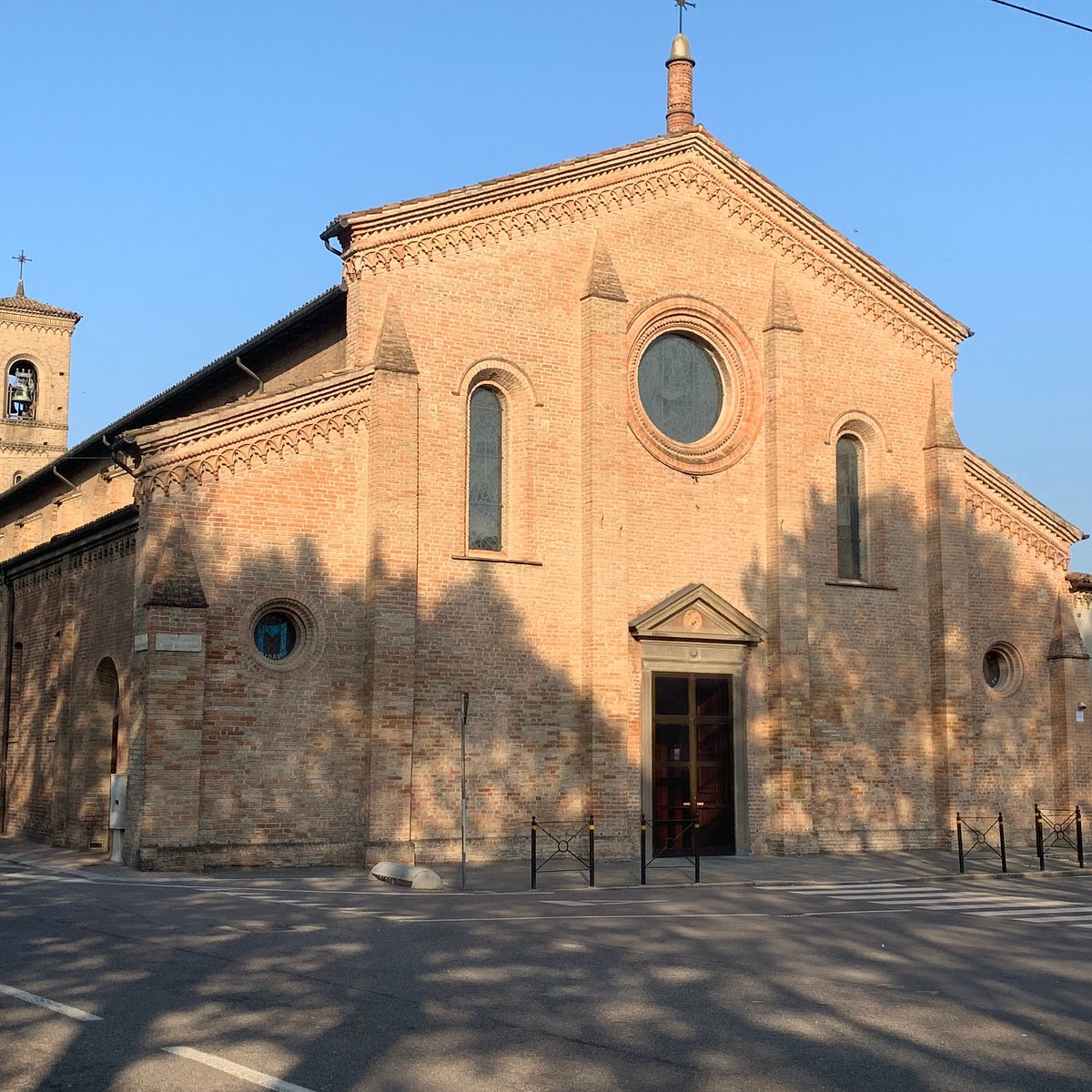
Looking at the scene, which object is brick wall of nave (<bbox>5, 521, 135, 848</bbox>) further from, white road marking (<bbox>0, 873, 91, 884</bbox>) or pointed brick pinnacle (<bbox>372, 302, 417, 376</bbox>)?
pointed brick pinnacle (<bbox>372, 302, 417, 376</bbox>)

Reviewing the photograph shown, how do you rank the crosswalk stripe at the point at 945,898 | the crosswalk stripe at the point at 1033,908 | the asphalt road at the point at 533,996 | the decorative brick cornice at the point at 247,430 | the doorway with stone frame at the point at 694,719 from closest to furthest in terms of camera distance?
the asphalt road at the point at 533,996
the crosswalk stripe at the point at 1033,908
the crosswalk stripe at the point at 945,898
the decorative brick cornice at the point at 247,430
the doorway with stone frame at the point at 694,719

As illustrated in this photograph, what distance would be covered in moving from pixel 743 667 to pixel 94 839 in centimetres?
1179

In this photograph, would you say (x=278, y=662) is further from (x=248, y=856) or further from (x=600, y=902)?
(x=600, y=902)

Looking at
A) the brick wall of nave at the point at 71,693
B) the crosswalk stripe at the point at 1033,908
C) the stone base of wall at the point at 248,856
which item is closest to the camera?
the crosswalk stripe at the point at 1033,908

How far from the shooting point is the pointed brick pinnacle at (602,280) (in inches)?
928

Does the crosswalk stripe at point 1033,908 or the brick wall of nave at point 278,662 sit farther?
the brick wall of nave at point 278,662

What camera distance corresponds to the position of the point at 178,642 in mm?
19516

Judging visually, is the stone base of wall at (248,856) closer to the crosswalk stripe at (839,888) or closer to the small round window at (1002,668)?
the crosswalk stripe at (839,888)

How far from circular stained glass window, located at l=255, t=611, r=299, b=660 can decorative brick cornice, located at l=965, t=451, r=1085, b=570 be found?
46.4ft

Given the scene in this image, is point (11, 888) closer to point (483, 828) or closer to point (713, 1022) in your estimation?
point (483, 828)

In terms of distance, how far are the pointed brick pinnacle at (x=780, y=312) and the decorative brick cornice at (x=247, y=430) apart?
8.24 meters

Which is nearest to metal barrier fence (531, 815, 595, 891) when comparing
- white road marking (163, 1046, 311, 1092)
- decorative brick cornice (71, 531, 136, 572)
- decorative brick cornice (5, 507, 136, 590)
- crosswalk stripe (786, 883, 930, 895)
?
crosswalk stripe (786, 883, 930, 895)

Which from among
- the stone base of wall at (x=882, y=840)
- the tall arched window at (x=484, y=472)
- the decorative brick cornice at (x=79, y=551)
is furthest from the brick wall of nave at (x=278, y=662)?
the stone base of wall at (x=882, y=840)

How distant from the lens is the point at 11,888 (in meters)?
17.2
